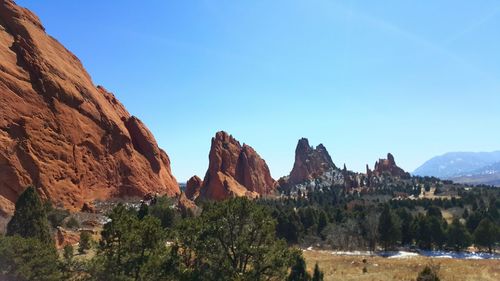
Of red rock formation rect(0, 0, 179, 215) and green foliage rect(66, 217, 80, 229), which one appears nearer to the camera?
green foliage rect(66, 217, 80, 229)

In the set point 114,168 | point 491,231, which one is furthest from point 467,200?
point 114,168

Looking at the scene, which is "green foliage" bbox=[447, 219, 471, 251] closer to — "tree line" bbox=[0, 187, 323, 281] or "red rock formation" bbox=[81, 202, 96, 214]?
"tree line" bbox=[0, 187, 323, 281]

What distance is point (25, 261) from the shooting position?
26891mm

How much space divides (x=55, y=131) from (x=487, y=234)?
330 ft

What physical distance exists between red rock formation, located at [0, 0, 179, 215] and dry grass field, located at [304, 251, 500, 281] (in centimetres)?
6052

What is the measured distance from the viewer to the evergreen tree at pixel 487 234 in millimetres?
82250

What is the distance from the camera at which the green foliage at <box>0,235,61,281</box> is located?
25844 millimetres

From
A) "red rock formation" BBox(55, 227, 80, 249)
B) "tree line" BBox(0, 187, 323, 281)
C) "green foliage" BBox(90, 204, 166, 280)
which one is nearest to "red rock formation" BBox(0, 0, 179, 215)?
"red rock formation" BBox(55, 227, 80, 249)

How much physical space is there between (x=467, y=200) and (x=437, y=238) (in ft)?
244

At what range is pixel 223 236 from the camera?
3234 centimetres

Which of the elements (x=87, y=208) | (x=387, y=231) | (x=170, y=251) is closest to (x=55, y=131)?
(x=87, y=208)

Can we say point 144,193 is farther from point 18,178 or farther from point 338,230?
point 338,230

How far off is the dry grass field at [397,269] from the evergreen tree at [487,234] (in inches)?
997

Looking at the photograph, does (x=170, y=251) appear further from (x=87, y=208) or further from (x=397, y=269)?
(x=87, y=208)
